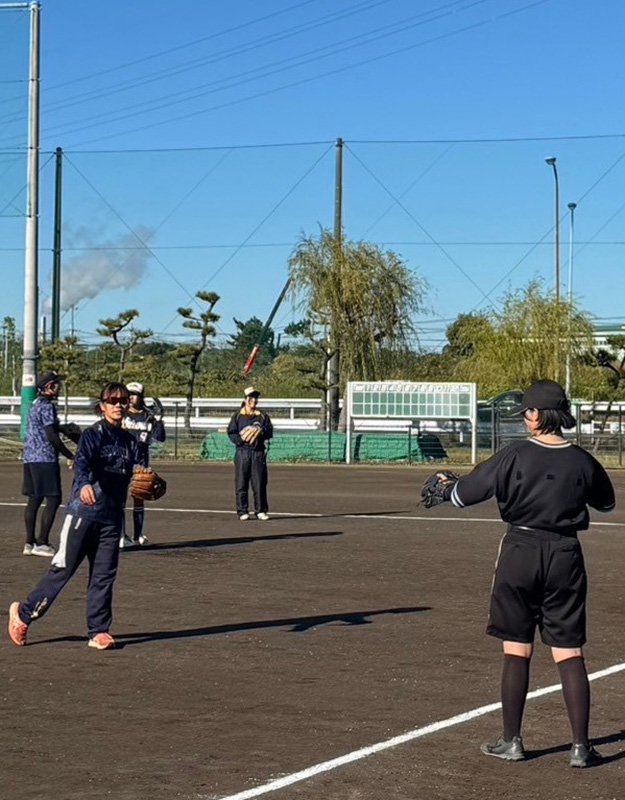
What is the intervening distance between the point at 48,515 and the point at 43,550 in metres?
0.39

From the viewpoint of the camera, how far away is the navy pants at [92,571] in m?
9.69

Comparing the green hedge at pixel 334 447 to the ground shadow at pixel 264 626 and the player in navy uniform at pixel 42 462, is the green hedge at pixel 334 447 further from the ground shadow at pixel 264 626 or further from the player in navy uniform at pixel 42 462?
the ground shadow at pixel 264 626

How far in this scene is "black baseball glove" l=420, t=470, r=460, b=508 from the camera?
7.09 m

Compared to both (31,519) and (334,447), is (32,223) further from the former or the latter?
(31,519)

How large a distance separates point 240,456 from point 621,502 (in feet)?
29.3

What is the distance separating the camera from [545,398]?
6.81m

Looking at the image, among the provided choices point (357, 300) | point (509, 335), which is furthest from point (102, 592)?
point (509, 335)

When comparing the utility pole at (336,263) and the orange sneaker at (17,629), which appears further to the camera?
the utility pole at (336,263)

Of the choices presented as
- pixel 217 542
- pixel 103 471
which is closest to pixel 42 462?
pixel 217 542

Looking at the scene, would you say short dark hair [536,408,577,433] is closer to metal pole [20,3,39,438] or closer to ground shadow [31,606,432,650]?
ground shadow [31,606,432,650]

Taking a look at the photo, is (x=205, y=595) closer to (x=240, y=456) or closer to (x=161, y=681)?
(x=161, y=681)

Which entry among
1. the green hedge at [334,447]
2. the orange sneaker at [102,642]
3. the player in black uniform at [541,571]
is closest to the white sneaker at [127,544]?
the orange sneaker at [102,642]

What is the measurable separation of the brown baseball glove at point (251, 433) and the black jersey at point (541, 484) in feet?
42.3

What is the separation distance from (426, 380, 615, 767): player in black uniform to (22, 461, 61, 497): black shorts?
875 cm
